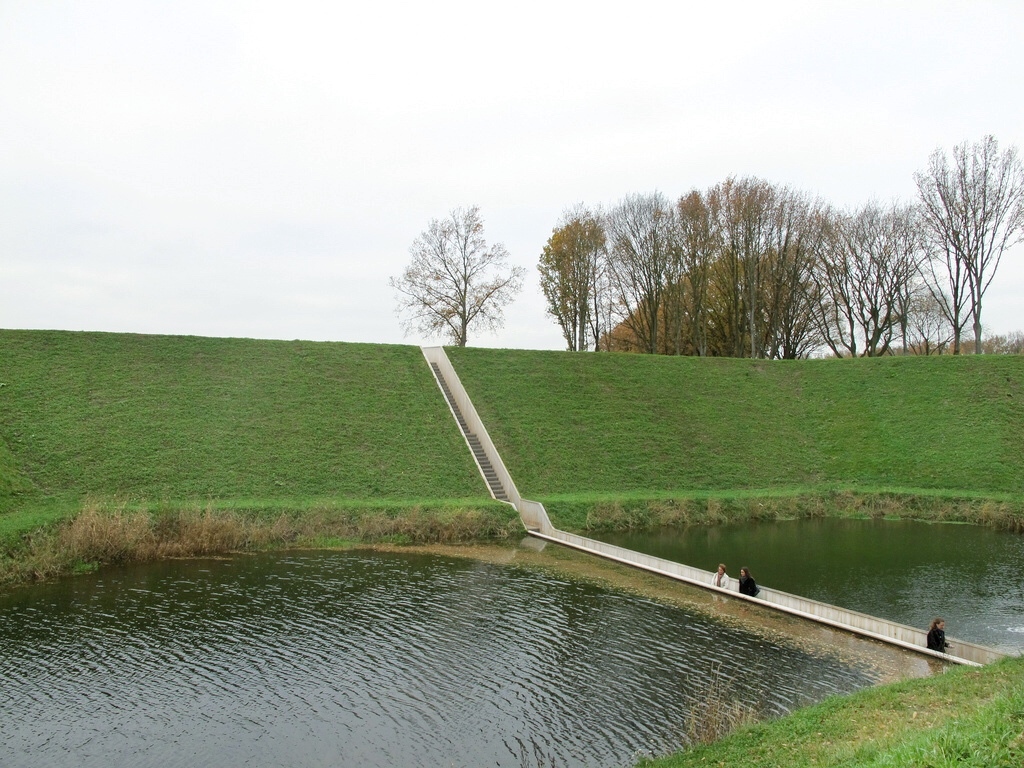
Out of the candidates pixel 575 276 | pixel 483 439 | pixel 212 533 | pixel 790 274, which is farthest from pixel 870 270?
pixel 212 533

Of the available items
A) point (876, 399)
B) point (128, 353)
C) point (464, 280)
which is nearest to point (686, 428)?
point (876, 399)

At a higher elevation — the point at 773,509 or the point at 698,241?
the point at 698,241

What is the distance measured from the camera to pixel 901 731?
360 inches

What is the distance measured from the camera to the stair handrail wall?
27734mm

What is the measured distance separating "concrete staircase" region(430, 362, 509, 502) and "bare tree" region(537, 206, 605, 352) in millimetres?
24284

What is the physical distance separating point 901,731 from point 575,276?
176ft

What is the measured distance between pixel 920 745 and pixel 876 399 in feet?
128

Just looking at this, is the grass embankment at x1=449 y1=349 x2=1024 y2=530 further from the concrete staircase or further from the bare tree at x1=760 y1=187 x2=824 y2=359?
the bare tree at x1=760 y1=187 x2=824 y2=359

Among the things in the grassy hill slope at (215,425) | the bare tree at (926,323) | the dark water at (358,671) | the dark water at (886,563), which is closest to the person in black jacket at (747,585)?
the dark water at (886,563)

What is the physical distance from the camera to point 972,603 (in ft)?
62.0

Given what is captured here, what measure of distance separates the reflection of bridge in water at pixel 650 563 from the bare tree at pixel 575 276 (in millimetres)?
23401

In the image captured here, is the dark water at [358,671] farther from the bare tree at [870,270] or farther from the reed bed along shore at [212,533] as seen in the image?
the bare tree at [870,270]

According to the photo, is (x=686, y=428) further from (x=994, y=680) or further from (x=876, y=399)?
(x=994, y=680)

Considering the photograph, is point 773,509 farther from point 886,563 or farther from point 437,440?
point 437,440
